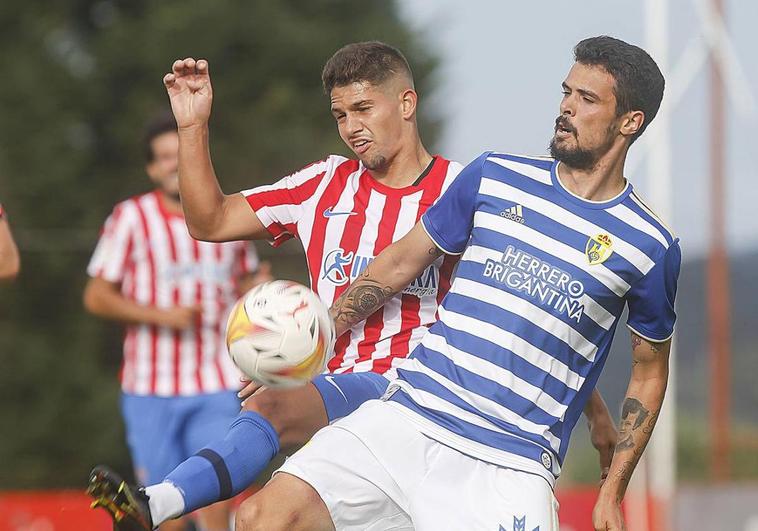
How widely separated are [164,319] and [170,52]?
10.9 metres

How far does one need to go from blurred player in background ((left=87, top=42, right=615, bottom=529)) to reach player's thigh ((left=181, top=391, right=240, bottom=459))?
2.68 m

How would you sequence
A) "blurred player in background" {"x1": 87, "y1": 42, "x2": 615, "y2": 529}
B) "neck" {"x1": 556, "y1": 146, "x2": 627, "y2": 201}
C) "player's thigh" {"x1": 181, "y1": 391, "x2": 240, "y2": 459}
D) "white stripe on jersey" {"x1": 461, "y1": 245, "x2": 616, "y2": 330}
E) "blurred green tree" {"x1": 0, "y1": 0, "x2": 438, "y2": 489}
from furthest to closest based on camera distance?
"blurred green tree" {"x1": 0, "y1": 0, "x2": 438, "y2": 489}, "player's thigh" {"x1": 181, "y1": 391, "x2": 240, "y2": 459}, "blurred player in background" {"x1": 87, "y1": 42, "x2": 615, "y2": 529}, "neck" {"x1": 556, "y1": 146, "x2": 627, "y2": 201}, "white stripe on jersey" {"x1": 461, "y1": 245, "x2": 616, "y2": 330}

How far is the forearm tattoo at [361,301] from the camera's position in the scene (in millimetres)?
4844

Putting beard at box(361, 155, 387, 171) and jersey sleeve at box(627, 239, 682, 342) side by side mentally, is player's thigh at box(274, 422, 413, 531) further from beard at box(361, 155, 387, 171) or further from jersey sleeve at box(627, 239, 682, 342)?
beard at box(361, 155, 387, 171)

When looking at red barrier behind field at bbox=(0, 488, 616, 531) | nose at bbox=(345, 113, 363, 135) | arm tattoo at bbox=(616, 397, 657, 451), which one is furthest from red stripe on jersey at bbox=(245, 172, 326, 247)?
red barrier behind field at bbox=(0, 488, 616, 531)

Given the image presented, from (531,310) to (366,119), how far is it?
1080 millimetres

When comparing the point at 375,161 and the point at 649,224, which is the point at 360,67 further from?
the point at 649,224

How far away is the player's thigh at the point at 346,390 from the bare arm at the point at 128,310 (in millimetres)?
2832

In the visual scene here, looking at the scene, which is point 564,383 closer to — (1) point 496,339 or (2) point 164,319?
(1) point 496,339

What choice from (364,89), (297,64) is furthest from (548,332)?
(297,64)

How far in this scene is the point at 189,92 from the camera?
5.07m

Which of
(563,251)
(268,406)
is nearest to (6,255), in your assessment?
(268,406)

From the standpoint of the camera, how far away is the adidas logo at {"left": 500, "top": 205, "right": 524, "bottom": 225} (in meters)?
4.61

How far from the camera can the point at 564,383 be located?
4.60m
